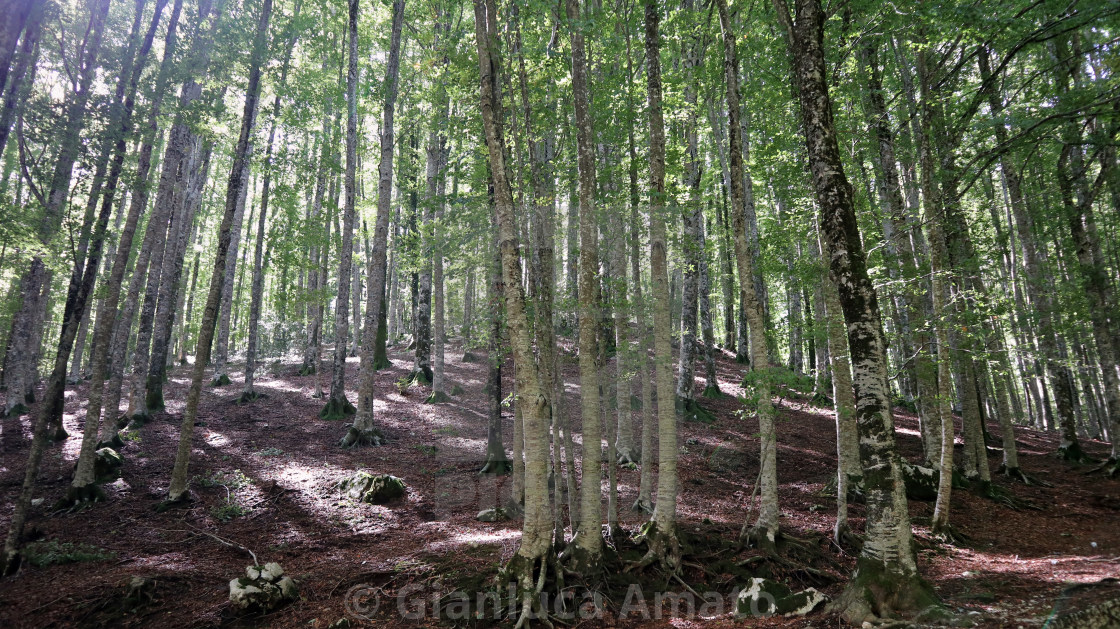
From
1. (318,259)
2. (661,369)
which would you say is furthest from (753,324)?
(318,259)

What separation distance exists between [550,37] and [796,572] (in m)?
8.79

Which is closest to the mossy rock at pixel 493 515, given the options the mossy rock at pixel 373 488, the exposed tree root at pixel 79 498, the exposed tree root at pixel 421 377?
the mossy rock at pixel 373 488

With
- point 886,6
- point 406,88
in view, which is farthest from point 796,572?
point 406,88

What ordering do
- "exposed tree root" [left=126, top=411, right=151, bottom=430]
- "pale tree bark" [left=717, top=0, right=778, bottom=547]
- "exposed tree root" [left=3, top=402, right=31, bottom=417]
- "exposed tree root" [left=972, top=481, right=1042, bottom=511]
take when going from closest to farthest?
"pale tree bark" [left=717, top=0, right=778, bottom=547] → "exposed tree root" [left=972, top=481, right=1042, bottom=511] → "exposed tree root" [left=126, top=411, right=151, bottom=430] → "exposed tree root" [left=3, top=402, right=31, bottom=417]

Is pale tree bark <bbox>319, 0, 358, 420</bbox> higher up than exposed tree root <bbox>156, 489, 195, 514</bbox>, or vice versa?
pale tree bark <bbox>319, 0, 358, 420</bbox>

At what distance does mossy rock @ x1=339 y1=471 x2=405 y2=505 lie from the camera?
10.2m

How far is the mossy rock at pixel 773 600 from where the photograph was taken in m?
Result: 5.52

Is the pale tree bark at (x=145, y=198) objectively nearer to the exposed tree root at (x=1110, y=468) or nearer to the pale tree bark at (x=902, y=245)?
the pale tree bark at (x=902, y=245)

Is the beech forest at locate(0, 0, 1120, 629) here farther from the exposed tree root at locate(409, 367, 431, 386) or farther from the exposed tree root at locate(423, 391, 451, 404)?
the exposed tree root at locate(409, 367, 431, 386)

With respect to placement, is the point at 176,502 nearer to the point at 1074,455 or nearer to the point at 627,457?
the point at 627,457

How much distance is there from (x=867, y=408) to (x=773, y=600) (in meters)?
2.49

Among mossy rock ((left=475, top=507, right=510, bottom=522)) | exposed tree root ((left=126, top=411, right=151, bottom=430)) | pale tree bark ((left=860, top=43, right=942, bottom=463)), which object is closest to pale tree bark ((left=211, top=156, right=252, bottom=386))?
exposed tree root ((left=126, top=411, right=151, bottom=430))

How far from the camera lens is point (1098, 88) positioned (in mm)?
7438

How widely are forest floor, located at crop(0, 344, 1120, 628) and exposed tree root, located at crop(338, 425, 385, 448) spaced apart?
34 cm
